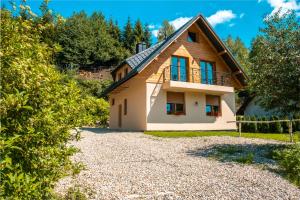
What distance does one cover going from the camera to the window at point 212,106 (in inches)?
864

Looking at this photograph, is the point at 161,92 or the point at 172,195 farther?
the point at 161,92

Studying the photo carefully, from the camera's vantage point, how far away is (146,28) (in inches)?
2736

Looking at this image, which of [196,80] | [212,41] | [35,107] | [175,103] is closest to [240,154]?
[35,107]

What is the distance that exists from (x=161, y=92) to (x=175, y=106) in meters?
1.54

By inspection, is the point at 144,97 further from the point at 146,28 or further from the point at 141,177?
the point at 146,28

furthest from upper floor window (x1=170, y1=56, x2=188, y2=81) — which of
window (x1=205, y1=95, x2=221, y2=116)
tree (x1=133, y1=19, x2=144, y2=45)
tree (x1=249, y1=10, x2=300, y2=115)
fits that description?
tree (x1=133, y1=19, x2=144, y2=45)

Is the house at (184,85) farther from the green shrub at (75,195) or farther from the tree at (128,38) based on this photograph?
the tree at (128,38)

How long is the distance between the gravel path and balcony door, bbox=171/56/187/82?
10.9 m

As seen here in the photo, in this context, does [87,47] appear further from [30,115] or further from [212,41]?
[30,115]

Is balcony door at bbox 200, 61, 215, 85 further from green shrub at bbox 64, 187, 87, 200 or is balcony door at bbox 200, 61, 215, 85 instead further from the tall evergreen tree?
the tall evergreen tree

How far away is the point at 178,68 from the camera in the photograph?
20656 mm

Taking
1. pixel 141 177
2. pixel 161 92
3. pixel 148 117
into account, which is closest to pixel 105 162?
pixel 141 177

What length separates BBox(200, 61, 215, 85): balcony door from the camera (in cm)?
2173

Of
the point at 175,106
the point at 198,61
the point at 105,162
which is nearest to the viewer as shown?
the point at 105,162
